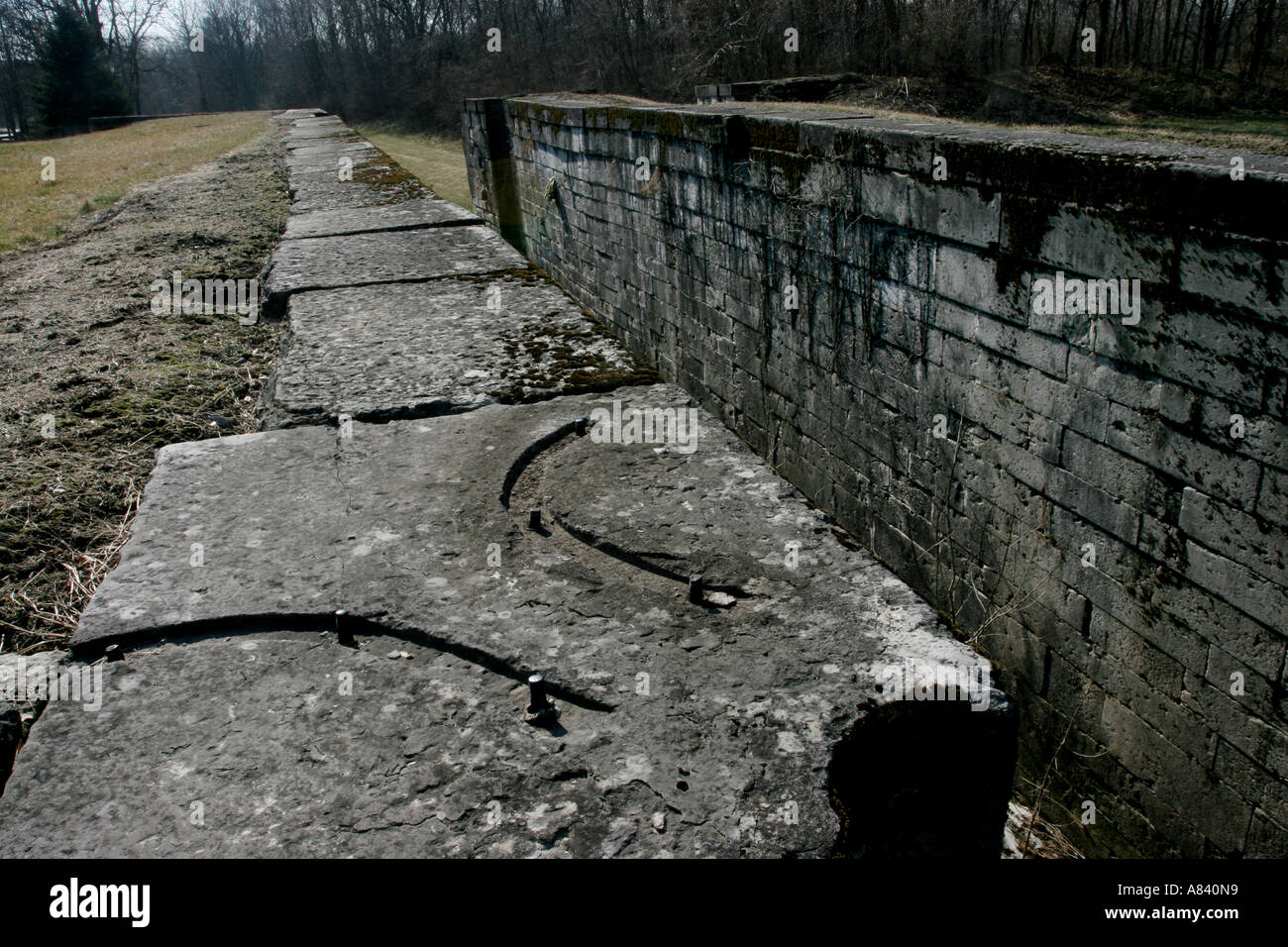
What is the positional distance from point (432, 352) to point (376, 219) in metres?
3.74

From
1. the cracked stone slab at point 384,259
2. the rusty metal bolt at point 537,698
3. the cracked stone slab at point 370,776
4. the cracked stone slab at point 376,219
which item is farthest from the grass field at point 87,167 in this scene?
the rusty metal bolt at point 537,698

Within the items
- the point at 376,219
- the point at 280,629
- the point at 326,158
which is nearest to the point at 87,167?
the point at 326,158

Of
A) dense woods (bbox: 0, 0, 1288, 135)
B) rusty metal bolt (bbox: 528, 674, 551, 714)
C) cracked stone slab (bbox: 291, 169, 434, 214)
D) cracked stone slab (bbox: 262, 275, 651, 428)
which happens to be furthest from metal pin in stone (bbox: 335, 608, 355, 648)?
dense woods (bbox: 0, 0, 1288, 135)

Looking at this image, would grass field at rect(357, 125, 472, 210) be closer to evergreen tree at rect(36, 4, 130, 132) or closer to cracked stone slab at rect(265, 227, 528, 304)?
cracked stone slab at rect(265, 227, 528, 304)

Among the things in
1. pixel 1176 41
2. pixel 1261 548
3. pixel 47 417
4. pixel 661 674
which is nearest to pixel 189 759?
pixel 661 674

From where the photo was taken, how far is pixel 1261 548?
265 centimetres

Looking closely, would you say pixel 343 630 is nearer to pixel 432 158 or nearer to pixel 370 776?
pixel 370 776

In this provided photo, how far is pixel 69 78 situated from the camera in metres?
37.9

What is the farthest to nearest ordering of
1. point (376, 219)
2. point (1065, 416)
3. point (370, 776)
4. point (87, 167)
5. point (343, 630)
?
point (87, 167), point (376, 219), point (1065, 416), point (343, 630), point (370, 776)

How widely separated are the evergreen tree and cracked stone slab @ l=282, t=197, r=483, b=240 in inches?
1524

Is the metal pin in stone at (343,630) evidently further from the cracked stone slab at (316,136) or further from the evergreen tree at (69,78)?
the evergreen tree at (69,78)

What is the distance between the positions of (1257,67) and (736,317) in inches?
751

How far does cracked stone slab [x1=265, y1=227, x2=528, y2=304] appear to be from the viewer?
5.22m

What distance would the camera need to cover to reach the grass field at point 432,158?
18.7m
